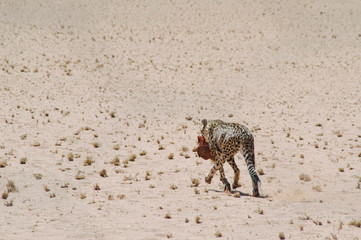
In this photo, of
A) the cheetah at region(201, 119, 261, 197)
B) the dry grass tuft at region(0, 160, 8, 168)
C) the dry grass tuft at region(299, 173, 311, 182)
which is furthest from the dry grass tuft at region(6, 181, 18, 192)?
the dry grass tuft at region(299, 173, 311, 182)

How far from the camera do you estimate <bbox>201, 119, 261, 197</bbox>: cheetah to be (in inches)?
548

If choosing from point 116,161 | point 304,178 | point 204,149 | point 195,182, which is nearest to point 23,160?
point 116,161

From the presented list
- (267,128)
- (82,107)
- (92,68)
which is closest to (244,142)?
(267,128)

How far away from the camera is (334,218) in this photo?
469 inches

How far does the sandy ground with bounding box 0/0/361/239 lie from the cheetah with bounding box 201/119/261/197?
62cm

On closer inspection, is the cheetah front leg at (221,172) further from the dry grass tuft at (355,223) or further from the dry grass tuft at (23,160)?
the dry grass tuft at (23,160)

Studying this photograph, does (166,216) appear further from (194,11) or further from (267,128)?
(194,11)

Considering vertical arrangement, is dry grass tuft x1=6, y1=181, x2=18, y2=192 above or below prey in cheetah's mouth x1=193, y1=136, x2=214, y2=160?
below

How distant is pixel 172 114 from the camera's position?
96.5 feet

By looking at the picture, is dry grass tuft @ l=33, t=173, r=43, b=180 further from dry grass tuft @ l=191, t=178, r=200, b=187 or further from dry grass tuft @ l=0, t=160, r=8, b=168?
dry grass tuft @ l=191, t=178, r=200, b=187

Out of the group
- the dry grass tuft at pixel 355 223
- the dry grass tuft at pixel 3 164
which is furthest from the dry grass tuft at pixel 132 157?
the dry grass tuft at pixel 355 223

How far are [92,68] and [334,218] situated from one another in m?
30.1

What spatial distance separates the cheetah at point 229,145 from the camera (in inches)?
548

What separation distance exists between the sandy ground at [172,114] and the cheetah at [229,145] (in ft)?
2.04
